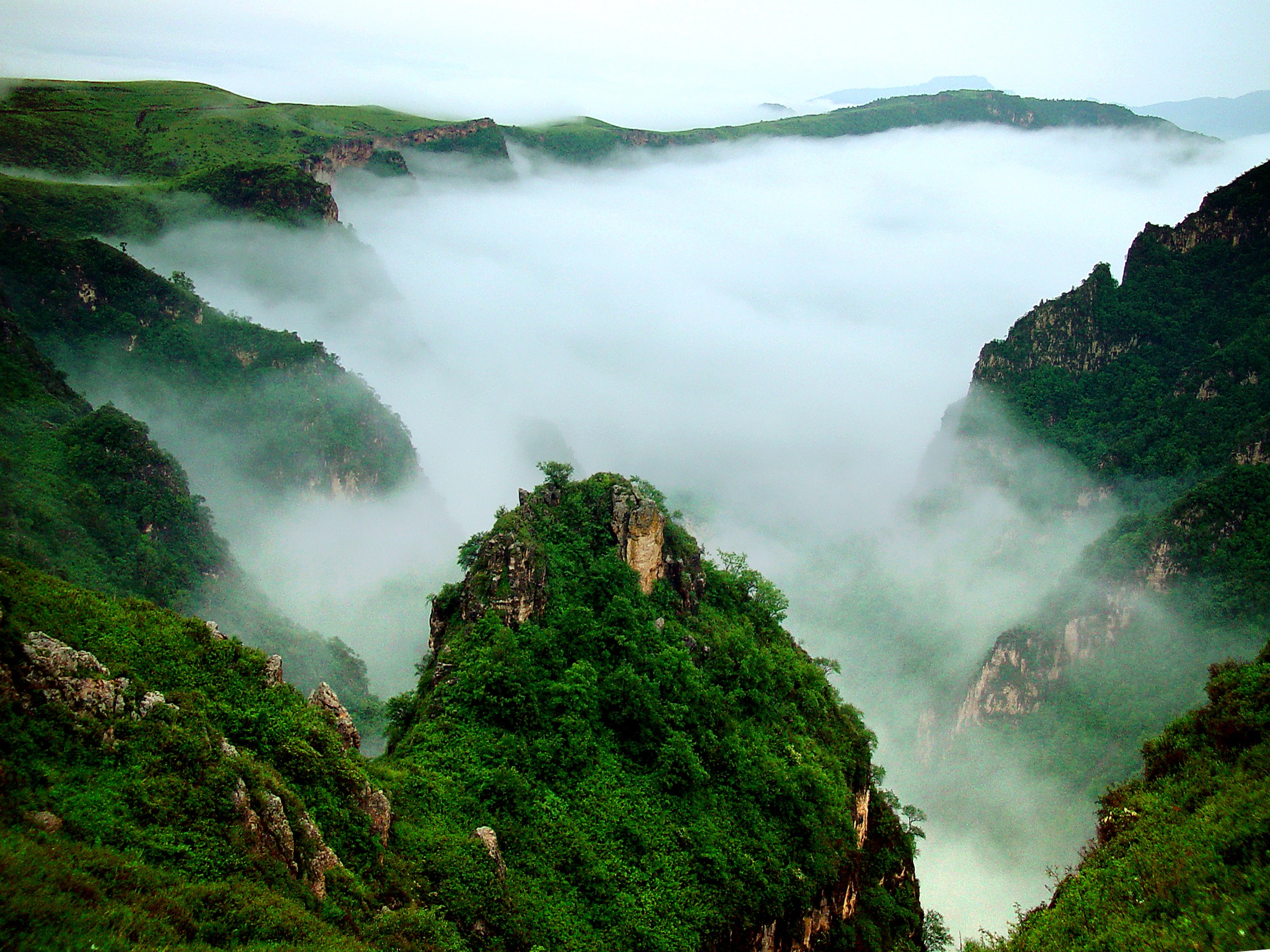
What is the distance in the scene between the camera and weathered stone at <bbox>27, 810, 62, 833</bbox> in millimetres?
16422

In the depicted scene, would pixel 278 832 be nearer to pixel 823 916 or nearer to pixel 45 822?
pixel 45 822

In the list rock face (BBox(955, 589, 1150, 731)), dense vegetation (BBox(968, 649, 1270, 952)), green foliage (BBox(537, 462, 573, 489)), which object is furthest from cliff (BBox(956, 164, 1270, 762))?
green foliage (BBox(537, 462, 573, 489))

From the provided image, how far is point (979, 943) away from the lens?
26.4 m

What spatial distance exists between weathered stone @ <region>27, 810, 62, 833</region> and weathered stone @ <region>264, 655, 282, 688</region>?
899cm

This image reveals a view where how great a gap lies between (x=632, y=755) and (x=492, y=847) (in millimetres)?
10229

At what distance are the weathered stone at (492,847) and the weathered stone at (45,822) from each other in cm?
1461

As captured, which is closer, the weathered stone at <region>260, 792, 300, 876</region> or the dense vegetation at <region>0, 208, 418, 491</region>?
the weathered stone at <region>260, 792, 300, 876</region>

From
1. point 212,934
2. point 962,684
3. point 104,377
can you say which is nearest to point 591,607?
point 212,934

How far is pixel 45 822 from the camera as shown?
1653cm

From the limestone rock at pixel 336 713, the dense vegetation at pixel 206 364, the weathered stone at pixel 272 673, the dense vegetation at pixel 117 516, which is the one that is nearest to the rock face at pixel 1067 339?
the dense vegetation at pixel 206 364

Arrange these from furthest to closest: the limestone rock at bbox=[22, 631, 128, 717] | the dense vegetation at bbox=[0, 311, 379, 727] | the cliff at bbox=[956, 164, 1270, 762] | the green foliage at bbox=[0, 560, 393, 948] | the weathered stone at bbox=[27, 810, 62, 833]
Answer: the cliff at bbox=[956, 164, 1270, 762] < the dense vegetation at bbox=[0, 311, 379, 727] < the limestone rock at bbox=[22, 631, 128, 717] < the weathered stone at bbox=[27, 810, 62, 833] < the green foliage at bbox=[0, 560, 393, 948]

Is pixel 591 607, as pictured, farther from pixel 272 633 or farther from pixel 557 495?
pixel 272 633

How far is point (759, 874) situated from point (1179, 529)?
365ft

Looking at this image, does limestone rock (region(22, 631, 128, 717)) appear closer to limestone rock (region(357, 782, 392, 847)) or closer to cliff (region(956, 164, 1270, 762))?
limestone rock (region(357, 782, 392, 847))
